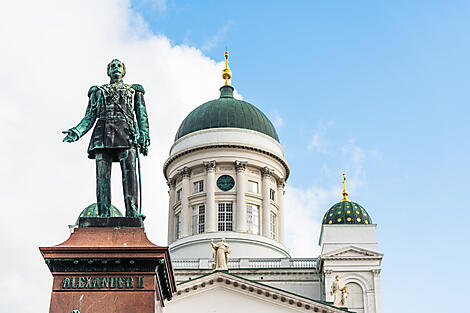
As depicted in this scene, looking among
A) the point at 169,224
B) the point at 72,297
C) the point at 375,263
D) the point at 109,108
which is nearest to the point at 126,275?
the point at 72,297

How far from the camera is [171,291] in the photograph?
10469mm

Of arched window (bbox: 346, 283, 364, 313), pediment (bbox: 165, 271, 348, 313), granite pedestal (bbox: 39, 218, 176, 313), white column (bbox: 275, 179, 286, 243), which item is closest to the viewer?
granite pedestal (bbox: 39, 218, 176, 313)

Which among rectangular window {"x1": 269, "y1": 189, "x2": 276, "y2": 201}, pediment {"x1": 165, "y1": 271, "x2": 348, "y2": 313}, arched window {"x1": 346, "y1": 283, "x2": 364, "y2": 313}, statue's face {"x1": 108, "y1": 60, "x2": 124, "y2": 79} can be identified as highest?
rectangular window {"x1": 269, "y1": 189, "x2": 276, "y2": 201}

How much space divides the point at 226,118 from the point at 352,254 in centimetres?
1678

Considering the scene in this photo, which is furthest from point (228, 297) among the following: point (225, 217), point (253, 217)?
point (253, 217)

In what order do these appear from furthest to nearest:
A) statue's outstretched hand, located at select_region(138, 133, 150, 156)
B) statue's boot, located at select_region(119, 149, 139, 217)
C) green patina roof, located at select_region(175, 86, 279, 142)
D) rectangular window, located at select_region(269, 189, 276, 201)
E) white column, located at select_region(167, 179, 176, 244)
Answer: green patina roof, located at select_region(175, 86, 279, 142)
rectangular window, located at select_region(269, 189, 276, 201)
white column, located at select_region(167, 179, 176, 244)
statue's outstretched hand, located at select_region(138, 133, 150, 156)
statue's boot, located at select_region(119, 149, 139, 217)

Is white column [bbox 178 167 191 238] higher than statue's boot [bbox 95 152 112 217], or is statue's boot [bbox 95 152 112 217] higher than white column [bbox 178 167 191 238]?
white column [bbox 178 167 191 238]

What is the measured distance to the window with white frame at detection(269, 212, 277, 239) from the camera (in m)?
63.4

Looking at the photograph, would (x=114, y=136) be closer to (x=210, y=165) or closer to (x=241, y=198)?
(x=241, y=198)

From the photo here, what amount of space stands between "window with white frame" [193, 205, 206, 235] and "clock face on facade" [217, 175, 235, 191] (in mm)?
2002

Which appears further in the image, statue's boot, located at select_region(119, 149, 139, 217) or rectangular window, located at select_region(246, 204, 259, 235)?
rectangular window, located at select_region(246, 204, 259, 235)

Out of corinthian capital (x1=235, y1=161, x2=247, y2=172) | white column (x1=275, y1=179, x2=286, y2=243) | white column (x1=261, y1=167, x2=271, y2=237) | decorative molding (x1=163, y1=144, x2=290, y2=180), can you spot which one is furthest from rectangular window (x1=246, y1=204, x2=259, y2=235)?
decorative molding (x1=163, y1=144, x2=290, y2=180)

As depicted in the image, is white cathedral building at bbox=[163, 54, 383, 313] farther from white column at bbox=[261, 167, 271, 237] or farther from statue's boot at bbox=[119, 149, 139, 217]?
statue's boot at bbox=[119, 149, 139, 217]

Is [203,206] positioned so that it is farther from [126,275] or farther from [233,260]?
[126,275]
